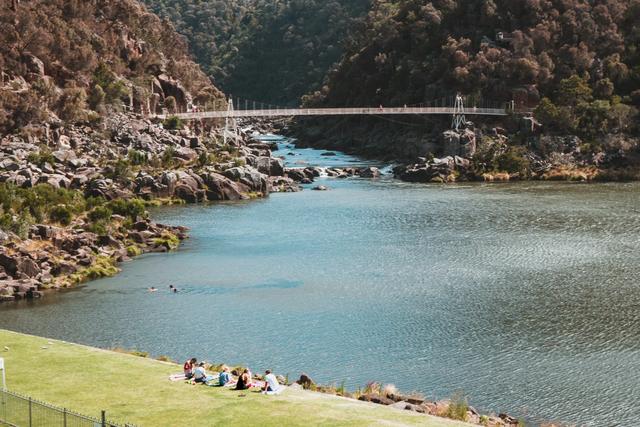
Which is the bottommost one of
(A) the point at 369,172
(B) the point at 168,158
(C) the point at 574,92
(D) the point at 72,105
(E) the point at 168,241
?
(E) the point at 168,241

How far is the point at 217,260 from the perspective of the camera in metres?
65.3

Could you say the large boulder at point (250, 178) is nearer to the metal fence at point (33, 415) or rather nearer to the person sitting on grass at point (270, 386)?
the person sitting on grass at point (270, 386)

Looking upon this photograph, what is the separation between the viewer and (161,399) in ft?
92.3

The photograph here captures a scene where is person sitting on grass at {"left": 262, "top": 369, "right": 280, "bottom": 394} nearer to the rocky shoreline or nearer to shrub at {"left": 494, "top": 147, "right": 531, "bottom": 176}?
the rocky shoreline

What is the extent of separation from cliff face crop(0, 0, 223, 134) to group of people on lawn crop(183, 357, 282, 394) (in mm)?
86301

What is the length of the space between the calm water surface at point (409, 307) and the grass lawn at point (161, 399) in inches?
275

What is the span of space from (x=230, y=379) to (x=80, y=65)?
10780 centimetres

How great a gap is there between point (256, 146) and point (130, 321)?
108409 millimetres

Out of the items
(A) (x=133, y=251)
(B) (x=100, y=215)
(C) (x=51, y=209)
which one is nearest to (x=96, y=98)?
(C) (x=51, y=209)

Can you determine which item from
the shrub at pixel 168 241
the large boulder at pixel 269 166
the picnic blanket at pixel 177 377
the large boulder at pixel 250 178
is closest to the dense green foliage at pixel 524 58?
the large boulder at pixel 269 166

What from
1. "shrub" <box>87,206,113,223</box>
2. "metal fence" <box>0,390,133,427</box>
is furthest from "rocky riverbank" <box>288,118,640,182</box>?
"metal fence" <box>0,390,133,427</box>

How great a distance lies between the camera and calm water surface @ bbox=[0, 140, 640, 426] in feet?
121

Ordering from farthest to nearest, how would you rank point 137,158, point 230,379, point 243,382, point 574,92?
1. point 574,92
2. point 137,158
3. point 230,379
4. point 243,382

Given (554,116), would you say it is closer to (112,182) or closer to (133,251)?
(112,182)
